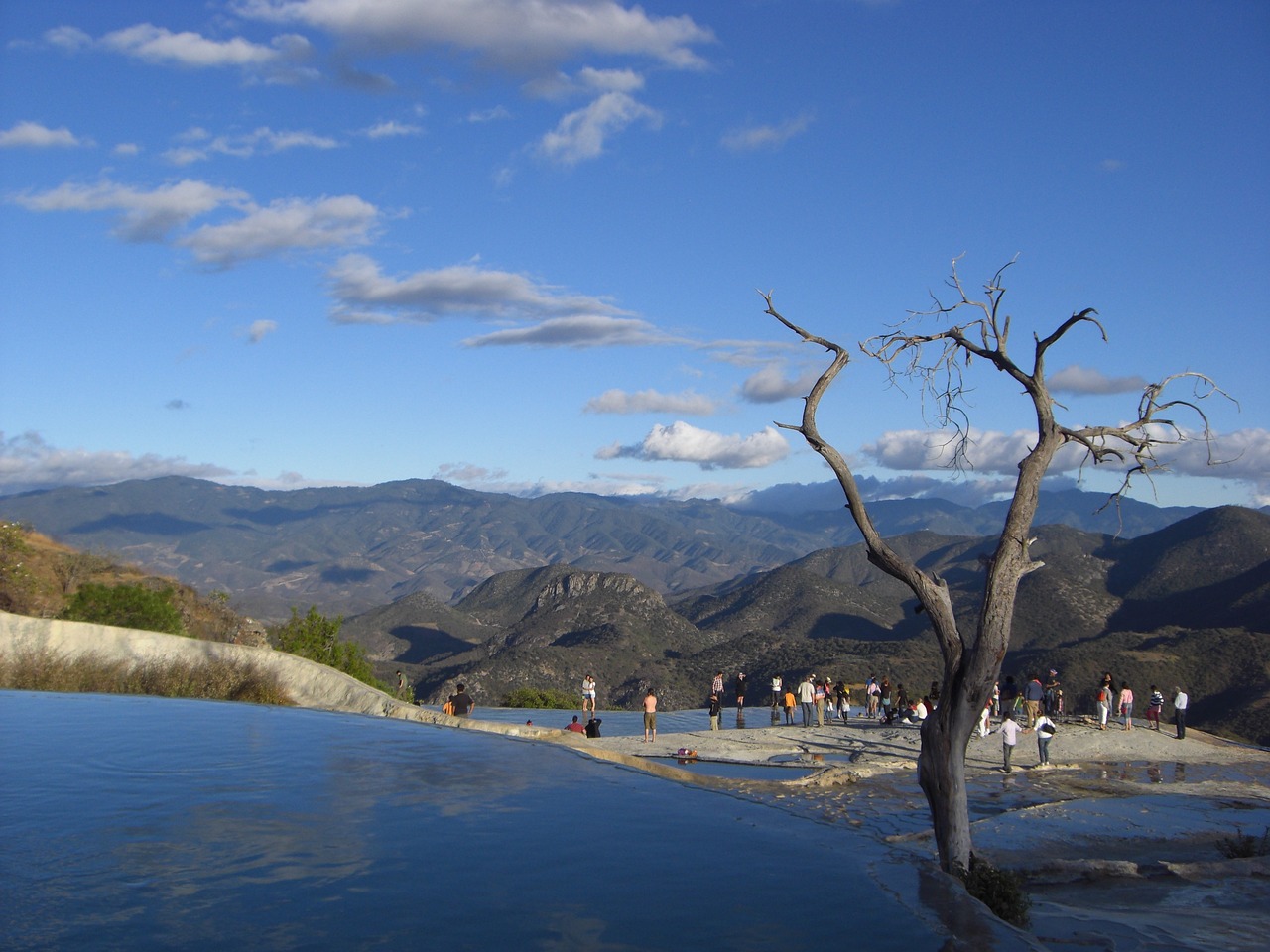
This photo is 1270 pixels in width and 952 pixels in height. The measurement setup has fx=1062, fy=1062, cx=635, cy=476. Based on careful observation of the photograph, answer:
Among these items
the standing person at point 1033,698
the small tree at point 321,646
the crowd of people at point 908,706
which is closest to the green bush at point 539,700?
the small tree at point 321,646

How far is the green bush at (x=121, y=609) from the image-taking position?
32.9 m

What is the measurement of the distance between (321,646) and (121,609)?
11.2 meters

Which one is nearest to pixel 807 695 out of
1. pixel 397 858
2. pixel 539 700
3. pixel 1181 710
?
pixel 1181 710

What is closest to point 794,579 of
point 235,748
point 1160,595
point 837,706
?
point 1160,595

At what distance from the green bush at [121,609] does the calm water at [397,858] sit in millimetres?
18369

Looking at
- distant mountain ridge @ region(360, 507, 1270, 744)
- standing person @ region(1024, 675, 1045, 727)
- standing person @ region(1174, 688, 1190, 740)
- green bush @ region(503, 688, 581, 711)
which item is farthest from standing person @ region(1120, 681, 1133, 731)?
green bush @ region(503, 688, 581, 711)

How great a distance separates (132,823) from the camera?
1057 cm

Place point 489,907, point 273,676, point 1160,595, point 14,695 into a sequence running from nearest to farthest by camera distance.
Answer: point 489,907 → point 14,695 → point 273,676 → point 1160,595

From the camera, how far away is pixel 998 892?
9.39 m

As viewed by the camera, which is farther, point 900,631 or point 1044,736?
point 900,631

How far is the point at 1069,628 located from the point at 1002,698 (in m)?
66.1

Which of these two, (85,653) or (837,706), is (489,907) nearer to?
(85,653)

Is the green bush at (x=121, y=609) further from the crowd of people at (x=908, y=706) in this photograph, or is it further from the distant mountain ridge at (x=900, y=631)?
the distant mountain ridge at (x=900, y=631)

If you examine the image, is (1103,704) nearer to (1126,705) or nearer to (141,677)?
(1126,705)
